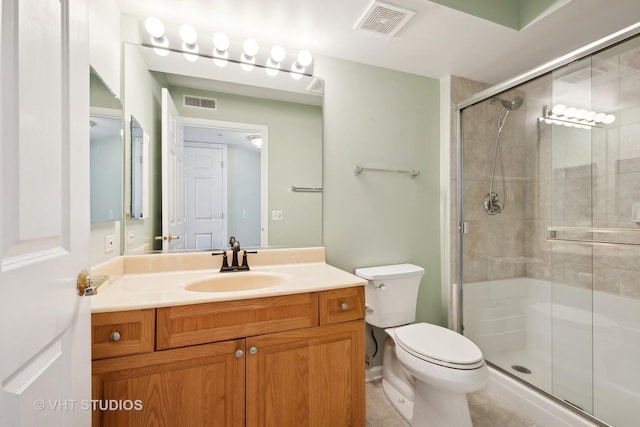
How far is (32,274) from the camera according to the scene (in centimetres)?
50

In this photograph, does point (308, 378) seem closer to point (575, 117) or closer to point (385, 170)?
point (385, 170)

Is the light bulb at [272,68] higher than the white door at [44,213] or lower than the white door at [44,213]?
higher

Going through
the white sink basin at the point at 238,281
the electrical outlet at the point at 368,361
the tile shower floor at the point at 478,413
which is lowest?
the tile shower floor at the point at 478,413

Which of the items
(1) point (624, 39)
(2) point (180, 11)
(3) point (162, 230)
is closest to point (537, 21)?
(1) point (624, 39)

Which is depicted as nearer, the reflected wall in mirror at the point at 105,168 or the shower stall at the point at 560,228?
the reflected wall in mirror at the point at 105,168

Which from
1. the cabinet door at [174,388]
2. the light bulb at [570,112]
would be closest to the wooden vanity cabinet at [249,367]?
the cabinet door at [174,388]

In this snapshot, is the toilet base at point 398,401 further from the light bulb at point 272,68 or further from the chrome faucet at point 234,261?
the light bulb at point 272,68

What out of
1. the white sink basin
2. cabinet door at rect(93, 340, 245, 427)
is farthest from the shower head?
cabinet door at rect(93, 340, 245, 427)

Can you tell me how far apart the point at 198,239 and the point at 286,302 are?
0.70m

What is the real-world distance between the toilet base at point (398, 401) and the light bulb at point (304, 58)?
211cm

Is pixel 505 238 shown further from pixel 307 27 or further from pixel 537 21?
pixel 307 27

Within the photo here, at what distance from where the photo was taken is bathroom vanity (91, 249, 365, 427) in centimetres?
93

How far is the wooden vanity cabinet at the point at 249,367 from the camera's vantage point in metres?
0.95

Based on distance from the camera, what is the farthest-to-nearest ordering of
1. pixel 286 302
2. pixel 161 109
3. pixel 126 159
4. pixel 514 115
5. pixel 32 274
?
pixel 514 115 < pixel 161 109 < pixel 126 159 < pixel 286 302 < pixel 32 274
